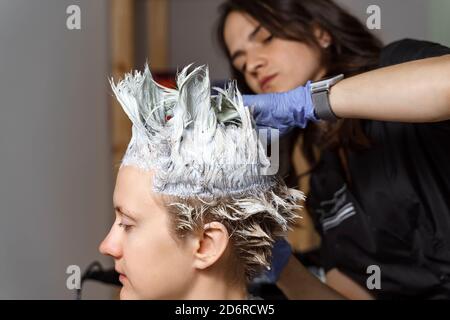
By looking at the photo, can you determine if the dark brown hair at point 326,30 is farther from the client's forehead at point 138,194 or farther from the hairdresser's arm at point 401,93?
the client's forehead at point 138,194

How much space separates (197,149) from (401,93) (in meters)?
0.34

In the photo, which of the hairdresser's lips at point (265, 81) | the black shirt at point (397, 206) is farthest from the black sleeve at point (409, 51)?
the hairdresser's lips at point (265, 81)

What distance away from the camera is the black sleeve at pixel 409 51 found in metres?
1.10

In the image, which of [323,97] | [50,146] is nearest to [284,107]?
[323,97]

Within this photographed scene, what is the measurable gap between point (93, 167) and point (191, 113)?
1239 mm

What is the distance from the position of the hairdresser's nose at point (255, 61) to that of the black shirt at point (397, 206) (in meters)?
0.28

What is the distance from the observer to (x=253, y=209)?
3.38 feet

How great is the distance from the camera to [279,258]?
1.38 metres

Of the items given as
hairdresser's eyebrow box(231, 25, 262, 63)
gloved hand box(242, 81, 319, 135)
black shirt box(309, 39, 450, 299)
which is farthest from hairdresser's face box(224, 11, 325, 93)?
gloved hand box(242, 81, 319, 135)

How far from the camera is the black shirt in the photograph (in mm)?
1230

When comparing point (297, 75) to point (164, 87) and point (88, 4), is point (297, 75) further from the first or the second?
point (88, 4)

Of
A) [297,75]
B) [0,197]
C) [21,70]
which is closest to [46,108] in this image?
[21,70]

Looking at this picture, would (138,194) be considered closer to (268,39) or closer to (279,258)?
(279,258)
